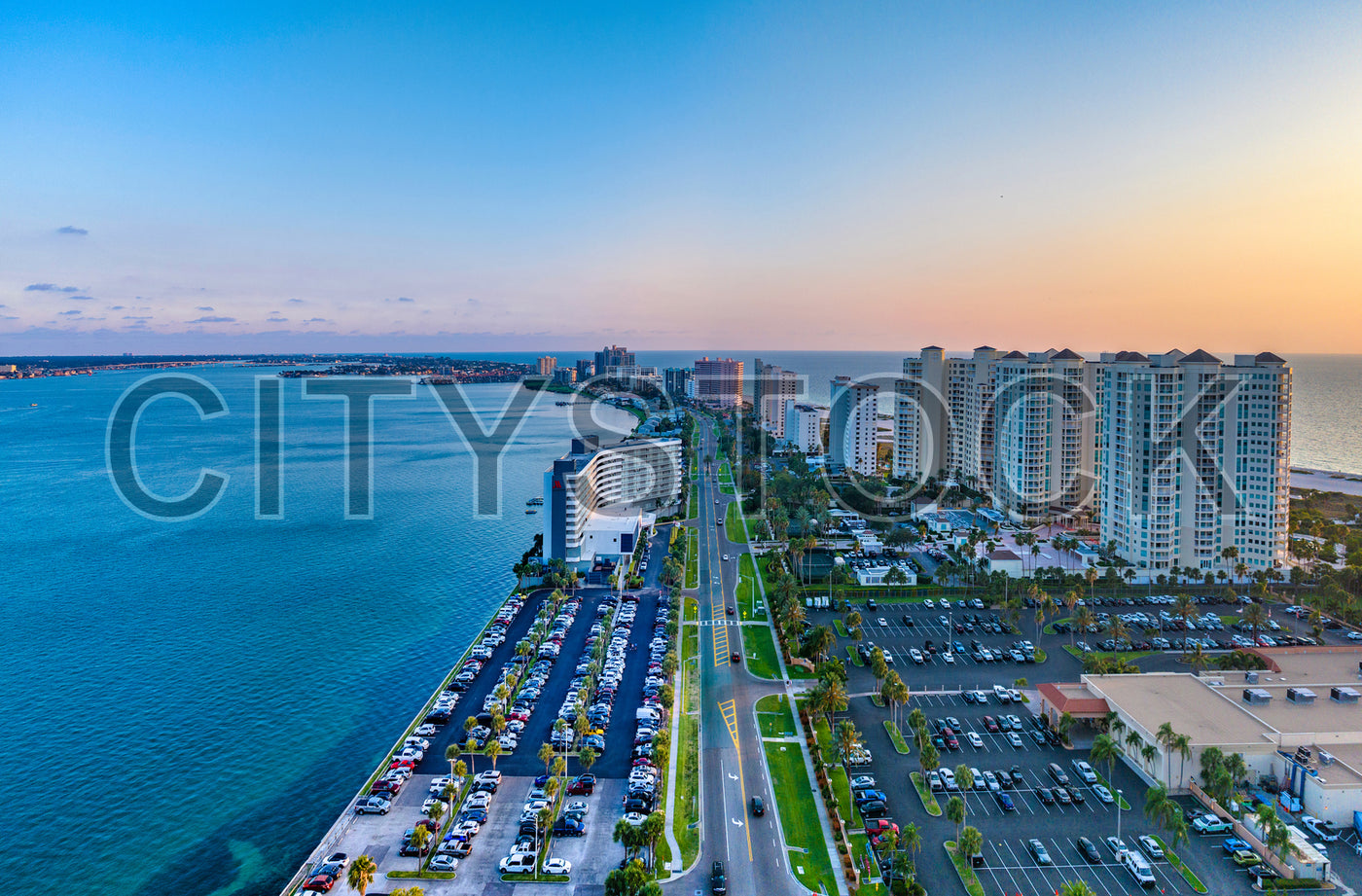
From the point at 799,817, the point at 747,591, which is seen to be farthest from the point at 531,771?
the point at 747,591

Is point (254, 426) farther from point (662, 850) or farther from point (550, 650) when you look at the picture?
point (662, 850)

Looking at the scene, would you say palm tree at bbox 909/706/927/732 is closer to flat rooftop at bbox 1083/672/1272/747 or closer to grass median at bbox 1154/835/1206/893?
grass median at bbox 1154/835/1206/893

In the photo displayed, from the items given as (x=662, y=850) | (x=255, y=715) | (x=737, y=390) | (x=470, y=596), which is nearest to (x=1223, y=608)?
(x=662, y=850)

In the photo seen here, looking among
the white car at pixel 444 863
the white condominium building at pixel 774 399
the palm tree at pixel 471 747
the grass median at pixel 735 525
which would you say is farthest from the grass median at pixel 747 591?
the white condominium building at pixel 774 399

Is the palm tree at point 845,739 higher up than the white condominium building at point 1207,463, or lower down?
lower down

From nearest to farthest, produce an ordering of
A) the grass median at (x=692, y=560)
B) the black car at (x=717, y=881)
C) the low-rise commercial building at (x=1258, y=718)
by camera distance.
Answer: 1. the black car at (x=717, y=881)
2. the low-rise commercial building at (x=1258, y=718)
3. the grass median at (x=692, y=560)

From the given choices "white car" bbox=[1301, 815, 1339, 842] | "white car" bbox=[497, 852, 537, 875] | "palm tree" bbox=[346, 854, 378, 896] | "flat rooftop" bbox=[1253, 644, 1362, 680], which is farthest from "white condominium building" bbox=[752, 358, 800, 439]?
"palm tree" bbox=[346, 854, 378, 896]

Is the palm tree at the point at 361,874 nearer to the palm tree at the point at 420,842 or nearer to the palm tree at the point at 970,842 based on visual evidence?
the palm tree at the point at 420,842
